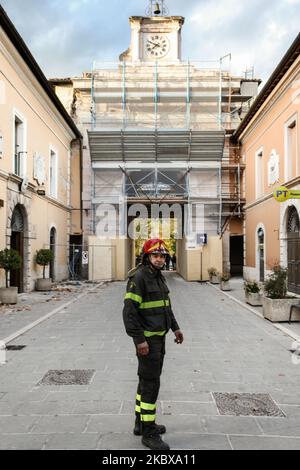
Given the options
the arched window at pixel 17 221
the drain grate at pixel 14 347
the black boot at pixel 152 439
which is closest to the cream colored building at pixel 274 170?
the drain grate at pixel 14 347

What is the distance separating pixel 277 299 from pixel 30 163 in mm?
11396

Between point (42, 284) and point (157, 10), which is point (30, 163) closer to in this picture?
point (42, 284)

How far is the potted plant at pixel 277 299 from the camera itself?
34.0 ft

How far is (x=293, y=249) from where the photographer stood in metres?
16.3

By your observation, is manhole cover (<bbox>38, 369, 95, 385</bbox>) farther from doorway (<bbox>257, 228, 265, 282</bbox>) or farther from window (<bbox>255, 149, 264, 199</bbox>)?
window (<bbox>255, 149, 264, 199</bbox>)

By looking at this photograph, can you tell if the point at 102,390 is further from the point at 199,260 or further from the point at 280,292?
the point at 199,260

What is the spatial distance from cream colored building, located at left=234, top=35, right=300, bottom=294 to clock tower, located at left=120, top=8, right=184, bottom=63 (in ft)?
23.8

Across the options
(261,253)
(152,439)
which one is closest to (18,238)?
(261,253)

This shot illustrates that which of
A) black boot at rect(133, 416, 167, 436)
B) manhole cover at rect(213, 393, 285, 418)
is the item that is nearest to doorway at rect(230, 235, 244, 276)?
manhole cover at rect(213, 393, 285, 418)

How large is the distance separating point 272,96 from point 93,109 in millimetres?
10794

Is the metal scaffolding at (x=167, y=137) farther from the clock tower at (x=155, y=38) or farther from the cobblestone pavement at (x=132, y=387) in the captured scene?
the cobblestone pavement at (x=132, y=387)

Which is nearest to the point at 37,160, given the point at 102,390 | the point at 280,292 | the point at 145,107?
the point at 145,107

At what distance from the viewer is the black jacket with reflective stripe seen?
156 inches

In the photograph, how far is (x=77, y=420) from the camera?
4.45m
